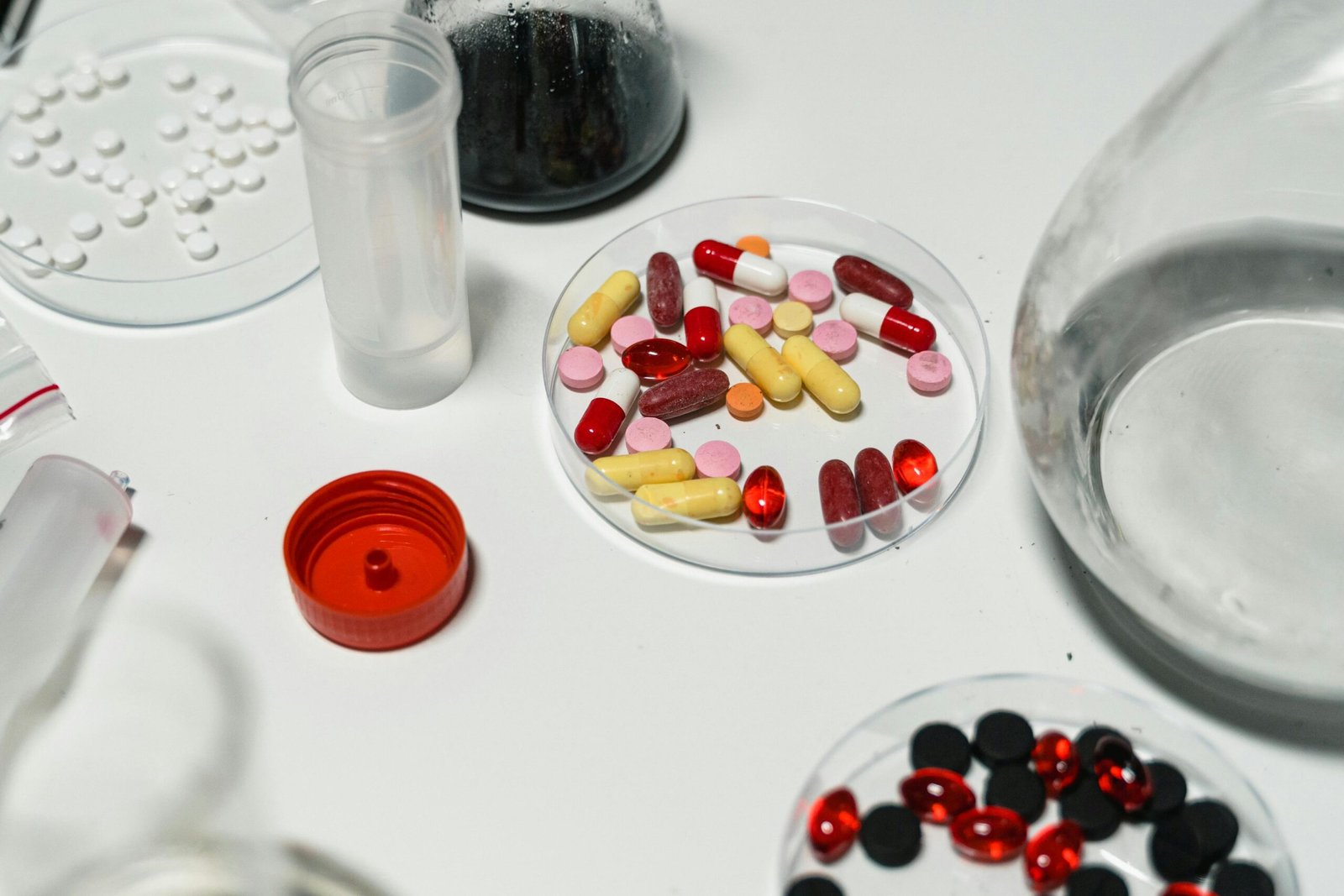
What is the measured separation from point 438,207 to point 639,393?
0.63 feet

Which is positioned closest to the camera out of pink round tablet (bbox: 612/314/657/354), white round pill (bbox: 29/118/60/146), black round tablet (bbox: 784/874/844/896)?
black round tablet (bbox: 784/874/844/896)

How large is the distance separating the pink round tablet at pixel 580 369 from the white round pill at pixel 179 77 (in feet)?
1.32

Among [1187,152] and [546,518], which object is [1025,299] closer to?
[1187,152]

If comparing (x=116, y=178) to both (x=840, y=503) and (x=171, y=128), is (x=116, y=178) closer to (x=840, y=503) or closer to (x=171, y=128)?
(x=171, y=128)

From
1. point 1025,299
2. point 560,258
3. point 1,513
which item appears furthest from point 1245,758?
point 1,513

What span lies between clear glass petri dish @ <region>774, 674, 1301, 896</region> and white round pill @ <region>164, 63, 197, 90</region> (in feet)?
2.34

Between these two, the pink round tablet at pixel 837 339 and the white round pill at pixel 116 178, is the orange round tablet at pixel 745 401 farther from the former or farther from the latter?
the white round pill at pixel 116 178

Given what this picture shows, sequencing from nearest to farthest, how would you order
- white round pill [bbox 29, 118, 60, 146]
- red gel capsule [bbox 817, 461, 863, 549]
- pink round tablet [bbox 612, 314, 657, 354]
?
red gel capsule [bbox 817, 461, 863, 549] < pink round tablet [bbox 612, 314, 657, 354] < white round pill [bbox 29, 118, 60, 146]

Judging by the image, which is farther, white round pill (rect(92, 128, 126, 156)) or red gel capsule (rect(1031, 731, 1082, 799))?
white round pill (rect(92, 128, 126, 156))

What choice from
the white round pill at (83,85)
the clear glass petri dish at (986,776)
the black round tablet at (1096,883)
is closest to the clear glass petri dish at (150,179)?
the white round pill at (83,85)

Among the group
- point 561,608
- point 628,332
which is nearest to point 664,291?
point 628,332

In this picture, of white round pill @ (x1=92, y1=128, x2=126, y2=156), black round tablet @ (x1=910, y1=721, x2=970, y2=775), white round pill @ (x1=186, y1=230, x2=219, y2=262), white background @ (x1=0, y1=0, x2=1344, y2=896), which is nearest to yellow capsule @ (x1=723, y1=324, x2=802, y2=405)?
white background @ (x1=0, y1=0, x2=1344, y2=896)

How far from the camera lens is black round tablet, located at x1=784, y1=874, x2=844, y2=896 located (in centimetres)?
65

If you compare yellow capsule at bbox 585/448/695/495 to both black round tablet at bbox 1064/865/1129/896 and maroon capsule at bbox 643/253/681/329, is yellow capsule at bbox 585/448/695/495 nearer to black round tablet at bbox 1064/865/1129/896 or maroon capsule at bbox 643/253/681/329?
maroon capsule at bbox 643/253/681/329
